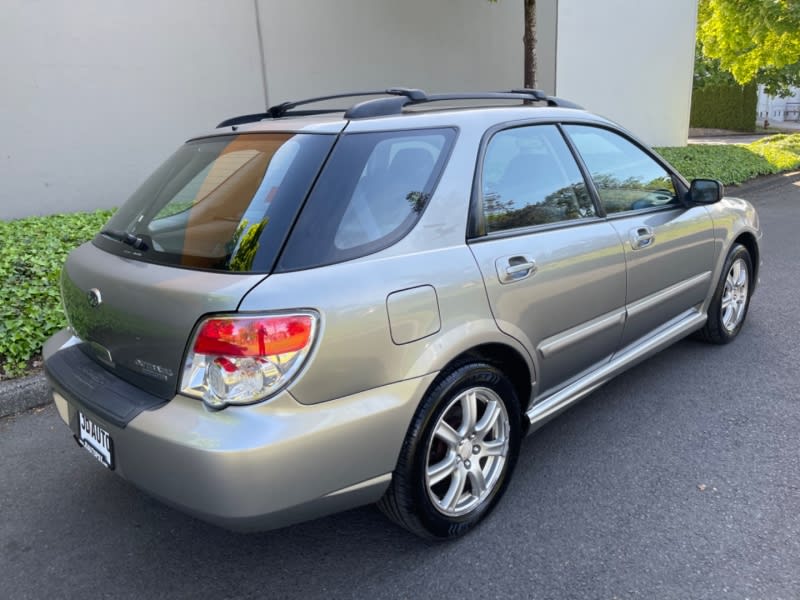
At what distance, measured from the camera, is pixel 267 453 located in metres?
1.88

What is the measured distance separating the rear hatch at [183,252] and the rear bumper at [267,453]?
184 millimetres

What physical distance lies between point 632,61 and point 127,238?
46.1ft

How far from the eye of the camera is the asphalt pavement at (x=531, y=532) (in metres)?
2.28

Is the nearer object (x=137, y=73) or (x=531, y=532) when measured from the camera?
(x=531, y=532)

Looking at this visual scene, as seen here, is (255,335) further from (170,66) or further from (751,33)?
(751,33)

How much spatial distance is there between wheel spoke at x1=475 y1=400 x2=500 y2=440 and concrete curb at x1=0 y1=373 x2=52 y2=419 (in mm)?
2631

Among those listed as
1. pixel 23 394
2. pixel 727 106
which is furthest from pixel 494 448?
pixel 727 106

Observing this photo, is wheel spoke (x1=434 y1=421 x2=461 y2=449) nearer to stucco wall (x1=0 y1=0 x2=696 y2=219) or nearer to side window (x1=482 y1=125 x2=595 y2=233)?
side window (x1=482 y1=125 x2=595 y2=233)

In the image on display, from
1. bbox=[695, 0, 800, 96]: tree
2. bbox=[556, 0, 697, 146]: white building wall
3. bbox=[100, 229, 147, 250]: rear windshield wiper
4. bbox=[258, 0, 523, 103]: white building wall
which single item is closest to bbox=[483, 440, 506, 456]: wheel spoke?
bbox=[100, 229, 147, 250]: rear windshield wiper

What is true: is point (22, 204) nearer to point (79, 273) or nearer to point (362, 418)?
point (79, 273)

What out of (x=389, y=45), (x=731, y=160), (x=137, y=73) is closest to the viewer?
(x=137, y=73)

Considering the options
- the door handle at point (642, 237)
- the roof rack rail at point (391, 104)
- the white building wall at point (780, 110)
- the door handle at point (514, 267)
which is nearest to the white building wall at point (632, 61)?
the door handle at point (642, 237)

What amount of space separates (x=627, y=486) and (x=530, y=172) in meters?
1.45

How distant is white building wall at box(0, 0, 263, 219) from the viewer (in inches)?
264
